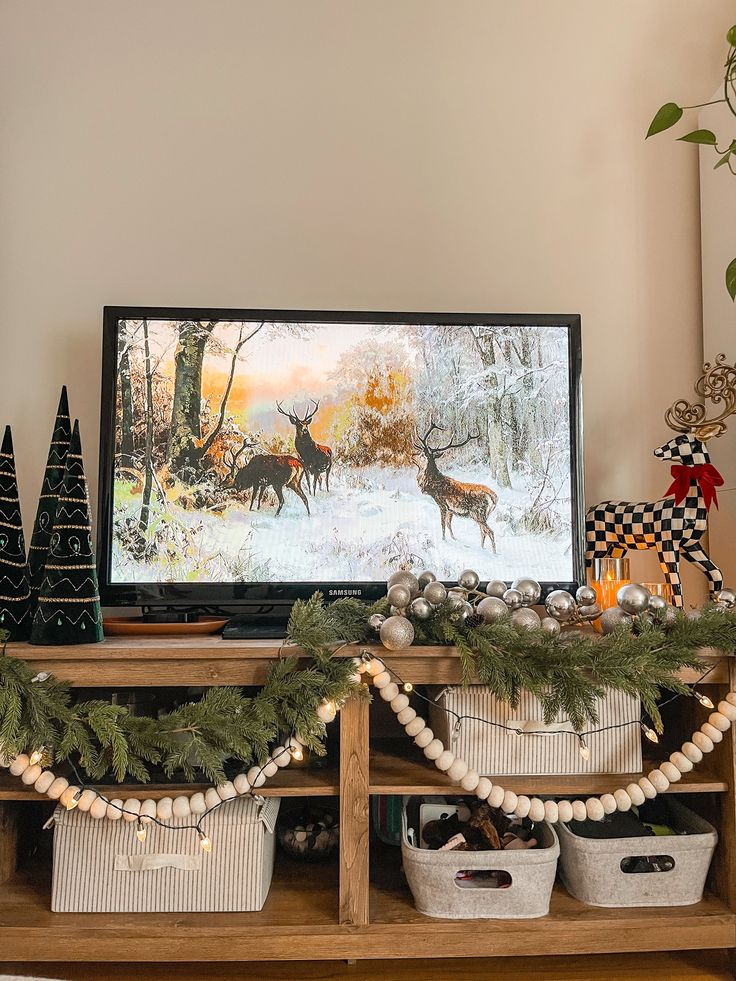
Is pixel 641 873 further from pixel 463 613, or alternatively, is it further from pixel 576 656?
pixel 463 613

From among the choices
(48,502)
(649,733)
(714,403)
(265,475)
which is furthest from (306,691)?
(714,403)

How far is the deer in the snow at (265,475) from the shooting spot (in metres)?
1.75

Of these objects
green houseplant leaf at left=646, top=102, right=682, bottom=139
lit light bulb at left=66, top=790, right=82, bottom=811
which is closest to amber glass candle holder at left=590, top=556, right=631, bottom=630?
green houseplant leaf at left=646, top=102, right=682, bottom=139

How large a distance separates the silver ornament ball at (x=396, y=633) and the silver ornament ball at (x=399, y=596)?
0.04m

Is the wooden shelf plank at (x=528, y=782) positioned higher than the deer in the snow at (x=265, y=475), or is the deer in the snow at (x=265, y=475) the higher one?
the deer in the snow at (x=265, y=475)

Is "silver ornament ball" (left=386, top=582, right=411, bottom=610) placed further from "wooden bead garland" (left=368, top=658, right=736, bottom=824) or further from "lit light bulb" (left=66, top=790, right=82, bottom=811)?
"lit light bulb" (left=66, top=790, right=82, bottom=811)

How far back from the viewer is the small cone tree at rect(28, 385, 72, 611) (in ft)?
5.56

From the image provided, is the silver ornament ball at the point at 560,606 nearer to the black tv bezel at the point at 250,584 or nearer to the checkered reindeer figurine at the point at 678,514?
the black tv bezel at the point at 250,584

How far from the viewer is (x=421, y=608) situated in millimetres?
1481

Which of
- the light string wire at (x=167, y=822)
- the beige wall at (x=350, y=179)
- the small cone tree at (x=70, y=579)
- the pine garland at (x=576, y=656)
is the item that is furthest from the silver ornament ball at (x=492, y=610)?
the small cone tree at (x=70, y=579)

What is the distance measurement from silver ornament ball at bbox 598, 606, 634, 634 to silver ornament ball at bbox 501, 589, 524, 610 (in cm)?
17

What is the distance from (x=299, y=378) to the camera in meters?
1.78

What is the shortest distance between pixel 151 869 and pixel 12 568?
71 cm

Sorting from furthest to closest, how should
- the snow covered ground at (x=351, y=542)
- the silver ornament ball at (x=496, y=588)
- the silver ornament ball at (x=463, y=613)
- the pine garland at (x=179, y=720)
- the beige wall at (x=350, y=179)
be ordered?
the beige wall at (x=350, y=179) < the snow covered ground at (x=351, y=542) < the silver ornament ball at (x=496, y=588) < the silver ornament ball at (x=463, y=613) < the pine garland at (x=179, y=720)
